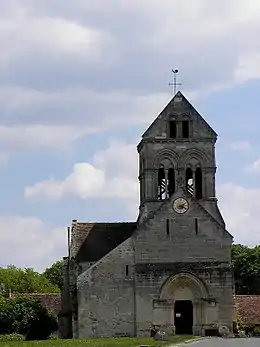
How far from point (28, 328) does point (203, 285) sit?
13364 millimetres

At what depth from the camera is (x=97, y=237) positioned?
214ft

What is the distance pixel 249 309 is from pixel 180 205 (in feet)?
32.2

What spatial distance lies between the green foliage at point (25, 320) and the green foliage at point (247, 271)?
4073 cm

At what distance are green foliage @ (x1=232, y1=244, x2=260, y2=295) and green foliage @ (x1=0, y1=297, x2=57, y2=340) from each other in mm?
40731

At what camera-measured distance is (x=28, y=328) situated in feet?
208

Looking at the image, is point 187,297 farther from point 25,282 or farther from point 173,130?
point 25,282

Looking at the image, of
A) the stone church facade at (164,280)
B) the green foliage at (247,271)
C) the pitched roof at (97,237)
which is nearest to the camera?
the stone church facade at (164,280)

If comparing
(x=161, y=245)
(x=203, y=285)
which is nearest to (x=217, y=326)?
(x=203, y=285)

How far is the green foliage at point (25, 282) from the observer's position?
348 feet

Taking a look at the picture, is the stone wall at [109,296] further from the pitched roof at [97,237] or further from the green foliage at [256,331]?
the green foliage at [256,331]

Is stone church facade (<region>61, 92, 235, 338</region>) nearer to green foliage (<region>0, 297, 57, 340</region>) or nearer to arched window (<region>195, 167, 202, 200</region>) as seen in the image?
arched window (<region>195, 167, 202, 200</region>)

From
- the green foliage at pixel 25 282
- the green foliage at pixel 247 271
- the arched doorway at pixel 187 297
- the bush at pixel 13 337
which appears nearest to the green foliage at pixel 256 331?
the arched doorway at pixel 187 297

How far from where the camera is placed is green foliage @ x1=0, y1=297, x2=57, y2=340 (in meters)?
63.3

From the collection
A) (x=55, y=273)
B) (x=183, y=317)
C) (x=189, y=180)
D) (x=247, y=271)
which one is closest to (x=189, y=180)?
(x=189, y=180)
